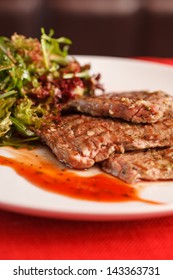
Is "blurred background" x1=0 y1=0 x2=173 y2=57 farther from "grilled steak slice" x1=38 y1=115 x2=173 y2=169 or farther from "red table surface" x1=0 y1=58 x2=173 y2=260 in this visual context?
"red table surface" x1=0 y1=58 x2=173 y2=260

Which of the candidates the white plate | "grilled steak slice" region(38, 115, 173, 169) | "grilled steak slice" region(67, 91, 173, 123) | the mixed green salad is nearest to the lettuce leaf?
the mixed green salad

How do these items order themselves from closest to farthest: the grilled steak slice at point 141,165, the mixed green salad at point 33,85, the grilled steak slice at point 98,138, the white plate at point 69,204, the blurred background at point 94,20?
the white plate at point 69,204, the grilled steak slice at point 141,165, the grilled steak slice at point 98,138, the mixed green salad at point 33,85, the blurred background at point 94,20

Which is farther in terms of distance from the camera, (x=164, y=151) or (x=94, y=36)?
(x=94, y=36)

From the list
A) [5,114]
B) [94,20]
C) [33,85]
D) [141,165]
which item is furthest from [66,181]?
[94,20]

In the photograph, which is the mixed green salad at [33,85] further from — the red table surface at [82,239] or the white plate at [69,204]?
the red table surface at [82,239]

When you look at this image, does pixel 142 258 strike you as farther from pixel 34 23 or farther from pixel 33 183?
pixel 34 23

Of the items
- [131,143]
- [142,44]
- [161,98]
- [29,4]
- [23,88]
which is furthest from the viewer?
[142,44]

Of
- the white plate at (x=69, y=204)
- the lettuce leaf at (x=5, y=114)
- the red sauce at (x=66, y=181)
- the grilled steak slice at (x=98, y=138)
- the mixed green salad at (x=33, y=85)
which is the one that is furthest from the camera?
the mixed green salad at (x=33, y=85)

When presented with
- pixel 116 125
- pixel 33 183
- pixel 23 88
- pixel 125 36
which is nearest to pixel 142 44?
pixel 125 36

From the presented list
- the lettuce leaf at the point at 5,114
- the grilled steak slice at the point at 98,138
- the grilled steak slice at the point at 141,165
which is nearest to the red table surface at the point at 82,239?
the grilled steak slice at the point at 141,165
